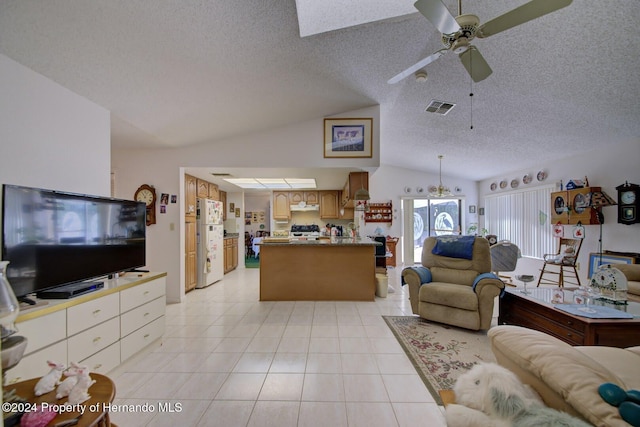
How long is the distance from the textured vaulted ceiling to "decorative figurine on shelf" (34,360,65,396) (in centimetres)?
199

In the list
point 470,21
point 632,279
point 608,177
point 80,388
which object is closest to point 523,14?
point 470,21

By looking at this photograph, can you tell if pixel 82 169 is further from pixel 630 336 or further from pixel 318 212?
pixel 318 212

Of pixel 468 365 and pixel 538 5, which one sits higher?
pixel 538 5

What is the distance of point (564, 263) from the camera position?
14.1 feet

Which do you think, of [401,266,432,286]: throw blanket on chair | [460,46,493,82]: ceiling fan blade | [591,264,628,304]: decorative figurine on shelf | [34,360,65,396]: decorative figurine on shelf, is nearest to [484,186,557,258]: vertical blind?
[591,264,628,304]: decorative figurine on shelf

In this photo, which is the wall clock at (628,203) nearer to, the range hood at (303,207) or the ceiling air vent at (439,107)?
the ceiling air vent at (439,107)

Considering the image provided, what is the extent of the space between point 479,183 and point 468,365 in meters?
6.53

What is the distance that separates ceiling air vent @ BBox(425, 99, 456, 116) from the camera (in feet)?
11.7

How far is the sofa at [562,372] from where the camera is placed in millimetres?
772

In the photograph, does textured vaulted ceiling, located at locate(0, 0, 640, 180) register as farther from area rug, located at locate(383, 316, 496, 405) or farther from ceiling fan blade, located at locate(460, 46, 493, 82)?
area rug, located at locate(383, 316, 496, 405)

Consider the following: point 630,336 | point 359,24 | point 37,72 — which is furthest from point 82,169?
point 630,336

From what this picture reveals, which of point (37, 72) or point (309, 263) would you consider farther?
point (309, 263)

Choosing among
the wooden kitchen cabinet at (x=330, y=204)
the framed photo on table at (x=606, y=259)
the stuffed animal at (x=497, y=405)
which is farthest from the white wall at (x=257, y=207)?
the stuffed animal at (x=497, y=405)

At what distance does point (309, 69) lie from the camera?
2.65 meters
